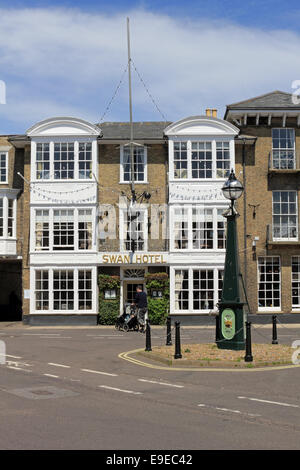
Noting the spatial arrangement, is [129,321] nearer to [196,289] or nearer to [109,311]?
[109,311]

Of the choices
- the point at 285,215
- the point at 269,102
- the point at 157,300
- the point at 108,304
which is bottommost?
the point at 108,304

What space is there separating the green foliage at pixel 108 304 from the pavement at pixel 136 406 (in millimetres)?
12240

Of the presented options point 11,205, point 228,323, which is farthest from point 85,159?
point 228,323

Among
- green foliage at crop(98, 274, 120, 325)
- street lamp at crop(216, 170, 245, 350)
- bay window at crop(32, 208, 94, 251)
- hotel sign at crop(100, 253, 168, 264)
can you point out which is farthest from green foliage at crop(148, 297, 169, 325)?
street lamp at crop(216, 170, 245, 350)

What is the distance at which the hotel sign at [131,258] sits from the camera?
28.7m

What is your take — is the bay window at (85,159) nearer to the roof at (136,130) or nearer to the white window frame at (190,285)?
the roof at (136,130)

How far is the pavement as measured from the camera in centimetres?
702

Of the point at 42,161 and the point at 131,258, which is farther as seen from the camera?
the point at 42,161

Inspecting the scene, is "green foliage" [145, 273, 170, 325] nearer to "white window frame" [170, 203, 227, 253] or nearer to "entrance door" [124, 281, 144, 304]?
"entrance door" [124, 281, 144, 304]

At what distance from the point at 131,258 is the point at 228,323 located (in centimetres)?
1320

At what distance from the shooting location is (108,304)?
28.8m

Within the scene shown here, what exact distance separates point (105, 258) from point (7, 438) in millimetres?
21718

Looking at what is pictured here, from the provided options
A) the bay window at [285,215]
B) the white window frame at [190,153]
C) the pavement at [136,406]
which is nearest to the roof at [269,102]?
the white window frame at [190,153]
